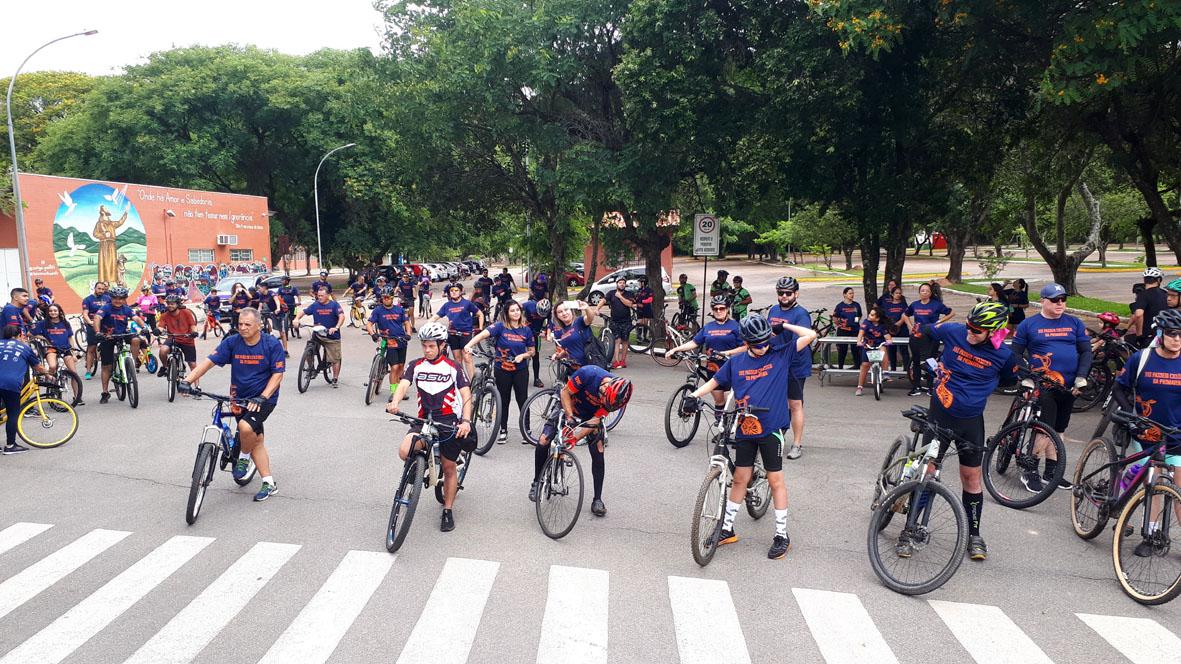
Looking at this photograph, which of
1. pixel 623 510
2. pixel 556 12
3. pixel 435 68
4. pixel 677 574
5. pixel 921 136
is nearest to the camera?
pixel 677 574

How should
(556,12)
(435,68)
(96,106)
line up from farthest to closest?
1. (96,106)
2. (435,68)
3. (556,12)

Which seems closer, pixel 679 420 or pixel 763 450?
pixel 763 450

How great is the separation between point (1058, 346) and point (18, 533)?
958 cm

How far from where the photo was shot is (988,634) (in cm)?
504

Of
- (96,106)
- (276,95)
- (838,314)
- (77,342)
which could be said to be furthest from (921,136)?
(96,106)

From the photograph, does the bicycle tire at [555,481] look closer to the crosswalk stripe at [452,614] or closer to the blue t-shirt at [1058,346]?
the crosswalk stripe at [452,614]

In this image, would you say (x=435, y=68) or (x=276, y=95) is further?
(x=276, y=95)

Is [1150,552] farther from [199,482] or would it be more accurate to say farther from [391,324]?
[391,324]

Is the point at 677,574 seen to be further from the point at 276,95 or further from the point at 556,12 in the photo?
the point at 276,95

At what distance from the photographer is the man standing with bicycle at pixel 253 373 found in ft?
24.4

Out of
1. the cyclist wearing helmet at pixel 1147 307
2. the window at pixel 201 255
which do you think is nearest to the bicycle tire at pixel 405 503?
the cyclist wearing helmet at pixel 1147 307

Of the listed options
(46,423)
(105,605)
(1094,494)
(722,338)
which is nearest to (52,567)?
(105,605)

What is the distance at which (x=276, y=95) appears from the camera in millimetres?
39719

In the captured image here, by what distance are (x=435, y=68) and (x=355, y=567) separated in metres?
15.0
